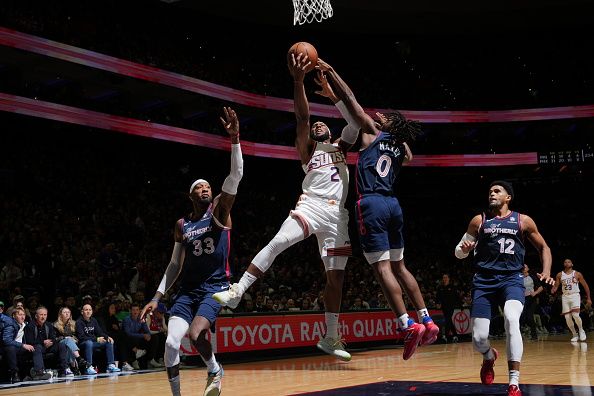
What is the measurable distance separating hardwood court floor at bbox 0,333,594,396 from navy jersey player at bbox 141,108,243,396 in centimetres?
159

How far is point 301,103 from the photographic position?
268 inches

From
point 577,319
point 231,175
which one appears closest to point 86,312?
point 231,175

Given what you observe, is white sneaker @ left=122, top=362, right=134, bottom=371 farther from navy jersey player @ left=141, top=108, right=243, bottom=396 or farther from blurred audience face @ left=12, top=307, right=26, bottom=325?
navy jersey player @ left=141, top=108, right=243, bottom=396

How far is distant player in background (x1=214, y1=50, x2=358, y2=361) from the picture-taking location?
695 cm

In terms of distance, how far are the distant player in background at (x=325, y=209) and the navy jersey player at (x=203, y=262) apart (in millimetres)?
551

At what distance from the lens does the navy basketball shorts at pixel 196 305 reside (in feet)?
22.5

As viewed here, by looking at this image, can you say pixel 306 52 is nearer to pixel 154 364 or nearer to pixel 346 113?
pixel 346 113

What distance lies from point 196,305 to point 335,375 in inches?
145

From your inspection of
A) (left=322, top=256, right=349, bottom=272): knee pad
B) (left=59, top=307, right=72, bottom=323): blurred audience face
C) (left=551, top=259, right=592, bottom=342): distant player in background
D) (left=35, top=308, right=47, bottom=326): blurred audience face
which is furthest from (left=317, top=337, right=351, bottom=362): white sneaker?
(left=551, top=259, right=592, bottom=342): distant player in background

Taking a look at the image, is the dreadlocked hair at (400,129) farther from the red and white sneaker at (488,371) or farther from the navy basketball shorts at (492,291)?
the red and white sneaker at (488,371)

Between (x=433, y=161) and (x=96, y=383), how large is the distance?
21763 mm

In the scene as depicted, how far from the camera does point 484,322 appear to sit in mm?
7008

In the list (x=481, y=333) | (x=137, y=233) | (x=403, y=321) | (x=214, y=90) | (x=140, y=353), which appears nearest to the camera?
(x=403, y=321)

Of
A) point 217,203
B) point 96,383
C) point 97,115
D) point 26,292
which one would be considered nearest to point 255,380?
point 96,383
